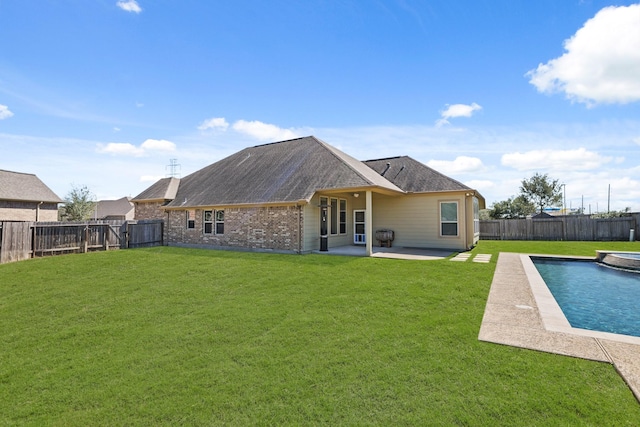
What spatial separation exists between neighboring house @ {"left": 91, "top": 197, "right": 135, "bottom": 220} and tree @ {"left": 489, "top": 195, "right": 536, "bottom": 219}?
1866 inches

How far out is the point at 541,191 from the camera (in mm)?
36062

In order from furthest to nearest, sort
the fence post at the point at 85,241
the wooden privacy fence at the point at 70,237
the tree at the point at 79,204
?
the tree at the point at 79,204
the fence post at the point at 85,241
the wooden privacy fence at the point at 70,237

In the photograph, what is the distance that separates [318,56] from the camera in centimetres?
1384

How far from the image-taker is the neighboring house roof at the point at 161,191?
62.3 ft

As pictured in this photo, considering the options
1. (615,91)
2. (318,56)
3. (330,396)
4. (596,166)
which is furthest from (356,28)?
(596,166)

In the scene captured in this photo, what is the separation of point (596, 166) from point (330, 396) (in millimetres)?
41207

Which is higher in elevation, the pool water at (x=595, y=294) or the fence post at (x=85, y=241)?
the fence post at (x=85, y=241)

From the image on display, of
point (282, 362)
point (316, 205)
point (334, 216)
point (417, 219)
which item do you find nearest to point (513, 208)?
point (417, 219)

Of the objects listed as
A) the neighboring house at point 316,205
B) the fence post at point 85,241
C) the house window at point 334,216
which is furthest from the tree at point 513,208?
the fence post at point 85,241

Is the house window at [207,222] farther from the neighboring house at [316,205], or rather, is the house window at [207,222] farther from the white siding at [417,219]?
A: the white siding at [417,219]

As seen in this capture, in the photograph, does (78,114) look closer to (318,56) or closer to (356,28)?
(318,56)

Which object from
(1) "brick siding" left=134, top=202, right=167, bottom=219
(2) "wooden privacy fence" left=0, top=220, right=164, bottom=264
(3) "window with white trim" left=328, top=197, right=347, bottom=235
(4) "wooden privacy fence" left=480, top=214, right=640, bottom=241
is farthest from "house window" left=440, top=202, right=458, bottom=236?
(1) "brick siding" left=134, top=202, right=167, bottom=219

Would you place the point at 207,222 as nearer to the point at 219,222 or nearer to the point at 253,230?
the point at 219,222

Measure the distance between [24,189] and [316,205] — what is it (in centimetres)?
2803
